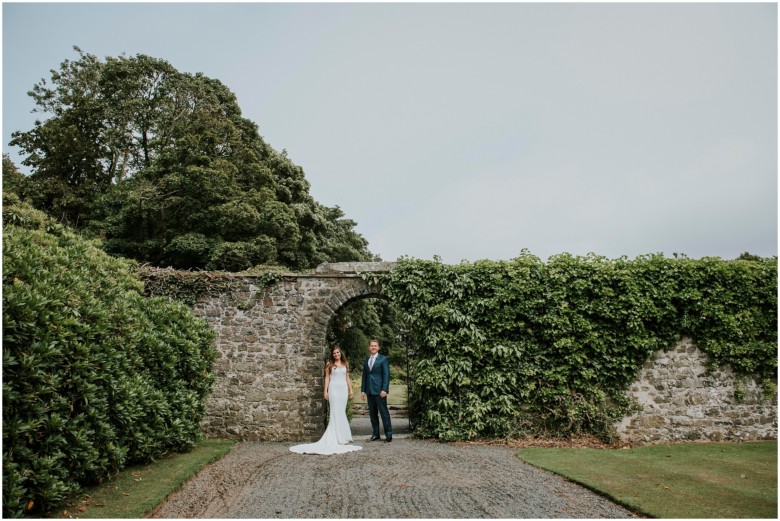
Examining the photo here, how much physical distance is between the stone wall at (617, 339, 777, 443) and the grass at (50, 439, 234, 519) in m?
7.75

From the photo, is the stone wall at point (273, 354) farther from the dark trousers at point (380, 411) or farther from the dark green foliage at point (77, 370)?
the dark green foliage at point (77, 370)

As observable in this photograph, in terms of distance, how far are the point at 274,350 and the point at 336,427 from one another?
2.25 m

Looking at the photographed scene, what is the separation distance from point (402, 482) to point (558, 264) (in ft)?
18.9

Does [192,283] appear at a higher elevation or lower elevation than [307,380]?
higher

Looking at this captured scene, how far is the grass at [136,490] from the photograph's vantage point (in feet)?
14.7

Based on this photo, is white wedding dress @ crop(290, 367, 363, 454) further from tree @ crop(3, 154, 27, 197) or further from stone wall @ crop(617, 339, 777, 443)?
tree @ crop(3, 154, 27, 197)

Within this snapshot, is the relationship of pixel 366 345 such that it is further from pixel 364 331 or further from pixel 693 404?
pixel 693 404

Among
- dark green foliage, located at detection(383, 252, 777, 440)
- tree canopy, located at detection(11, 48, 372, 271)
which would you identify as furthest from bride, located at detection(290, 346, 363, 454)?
tree canopy, located at detection(11, 48, 372, 271)

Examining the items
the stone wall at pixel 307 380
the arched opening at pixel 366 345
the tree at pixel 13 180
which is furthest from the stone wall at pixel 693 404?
the tree at pixel 13 180

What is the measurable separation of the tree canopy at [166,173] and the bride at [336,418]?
10.1 meters

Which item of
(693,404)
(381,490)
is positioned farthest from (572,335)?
(381,490)

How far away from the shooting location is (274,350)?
33.6ft

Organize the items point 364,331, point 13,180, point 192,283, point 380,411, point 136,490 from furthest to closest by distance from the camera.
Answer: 1. point 364,331
2. point 13,180
3. point 192,283
4. point 380,411
5. point 136,490

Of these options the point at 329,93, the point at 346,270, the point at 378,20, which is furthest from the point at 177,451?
the point at 329,93
